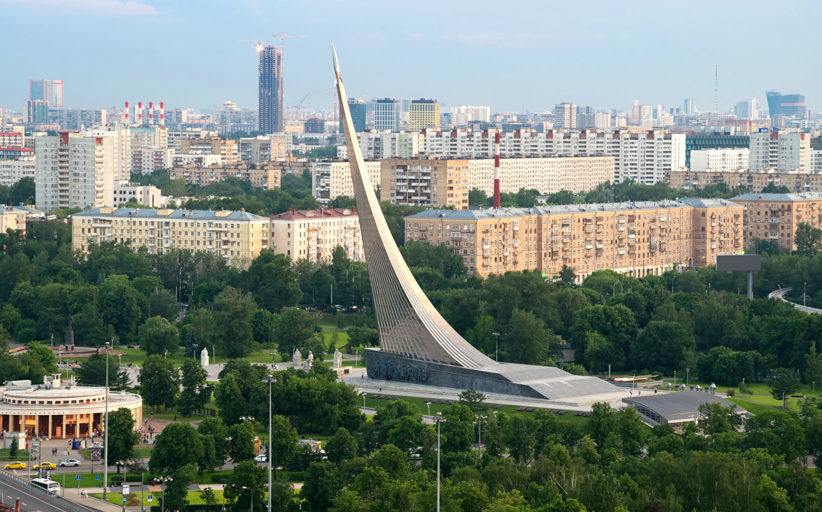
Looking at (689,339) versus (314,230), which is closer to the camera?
(689,339)

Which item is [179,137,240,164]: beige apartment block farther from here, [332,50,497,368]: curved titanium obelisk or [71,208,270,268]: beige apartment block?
[332,50,497,368]: curved titanium obelisk

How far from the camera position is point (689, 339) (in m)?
54.8

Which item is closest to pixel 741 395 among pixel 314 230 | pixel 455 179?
pixel 314 230

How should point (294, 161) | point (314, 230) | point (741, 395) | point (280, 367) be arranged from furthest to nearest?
Result: point (294, 161)
point (314, 230)
point (280, 367)
point (741, 395)

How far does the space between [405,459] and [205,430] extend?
6.46 m

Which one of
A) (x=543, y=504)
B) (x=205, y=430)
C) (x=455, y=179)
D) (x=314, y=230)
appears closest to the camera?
(x=543, y=504)

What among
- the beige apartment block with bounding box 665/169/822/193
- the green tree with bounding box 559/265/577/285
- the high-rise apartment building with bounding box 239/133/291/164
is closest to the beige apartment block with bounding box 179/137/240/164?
the high-rise apartment building with bounding box 239/133/291/164

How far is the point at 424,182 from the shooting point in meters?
99.6

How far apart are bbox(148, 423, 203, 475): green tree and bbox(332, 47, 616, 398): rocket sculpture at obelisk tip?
11859 mm

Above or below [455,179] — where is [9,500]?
below

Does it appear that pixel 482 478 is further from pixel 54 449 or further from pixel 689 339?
pixel 689 339

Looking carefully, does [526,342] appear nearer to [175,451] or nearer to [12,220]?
[175,451]

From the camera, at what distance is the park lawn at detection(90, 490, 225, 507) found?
3559 cm

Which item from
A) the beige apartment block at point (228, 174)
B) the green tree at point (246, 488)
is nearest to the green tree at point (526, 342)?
the green tree at point (246, 488)
